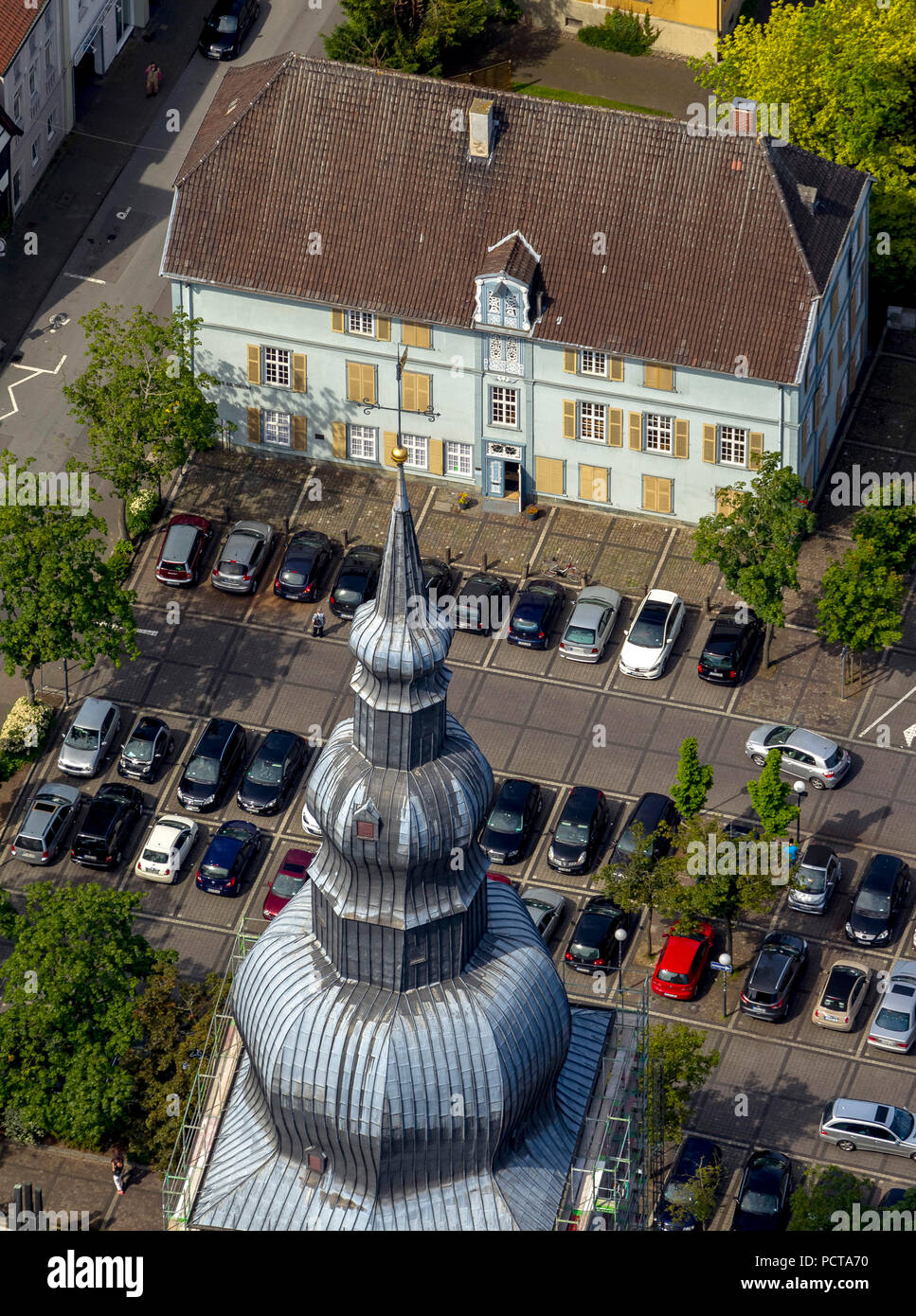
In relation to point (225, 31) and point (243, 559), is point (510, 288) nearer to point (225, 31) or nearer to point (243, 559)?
point (243, 559)

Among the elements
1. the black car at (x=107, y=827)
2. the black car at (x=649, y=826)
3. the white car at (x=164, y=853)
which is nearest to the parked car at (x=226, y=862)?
the white car at (x=164, y=853)

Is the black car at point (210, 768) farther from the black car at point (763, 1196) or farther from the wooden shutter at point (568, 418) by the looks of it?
the black car at point (763, 1196)

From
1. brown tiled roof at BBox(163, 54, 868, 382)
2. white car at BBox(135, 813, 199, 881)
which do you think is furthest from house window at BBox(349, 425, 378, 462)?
white car at BBox(135, 813, 199, 881)

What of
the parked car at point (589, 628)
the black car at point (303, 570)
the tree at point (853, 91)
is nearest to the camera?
the parked car at point (589, 628)

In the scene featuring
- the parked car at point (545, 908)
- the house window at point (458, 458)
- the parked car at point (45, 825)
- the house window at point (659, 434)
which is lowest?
the parked car at point (45, 825)

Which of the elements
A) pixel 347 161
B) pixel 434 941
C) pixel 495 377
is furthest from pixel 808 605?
pixel 434 941
